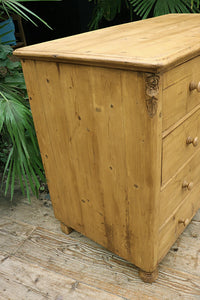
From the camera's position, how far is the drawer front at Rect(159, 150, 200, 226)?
1005 mm

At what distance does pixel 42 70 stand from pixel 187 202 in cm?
84

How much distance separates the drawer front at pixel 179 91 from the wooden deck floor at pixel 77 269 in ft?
2.30

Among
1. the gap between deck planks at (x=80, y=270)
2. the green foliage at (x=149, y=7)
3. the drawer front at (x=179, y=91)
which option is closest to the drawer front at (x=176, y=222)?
the gap between deck planks at (x=80, y=270)

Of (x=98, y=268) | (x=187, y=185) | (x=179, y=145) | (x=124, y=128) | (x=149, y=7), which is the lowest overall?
(x=98, y=268)

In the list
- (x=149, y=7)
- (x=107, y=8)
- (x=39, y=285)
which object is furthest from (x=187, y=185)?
(x=107, y=8)

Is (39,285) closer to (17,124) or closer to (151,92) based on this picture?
(17,124)

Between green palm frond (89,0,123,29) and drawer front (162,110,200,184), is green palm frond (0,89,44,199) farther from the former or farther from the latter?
green palm frond (89,0,123,29)

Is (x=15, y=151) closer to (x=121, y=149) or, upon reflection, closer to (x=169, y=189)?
(x=121, y=149)

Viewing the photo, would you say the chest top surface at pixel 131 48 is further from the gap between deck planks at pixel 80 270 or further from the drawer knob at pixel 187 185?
the gap between deck planks at pixel 80 270

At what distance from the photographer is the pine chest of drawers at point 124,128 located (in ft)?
2.56

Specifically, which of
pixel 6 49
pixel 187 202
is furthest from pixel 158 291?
pixel 6 49

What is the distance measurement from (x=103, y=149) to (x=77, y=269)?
2.04 feet

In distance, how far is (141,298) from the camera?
1094 millimetres

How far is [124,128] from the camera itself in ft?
2.81
